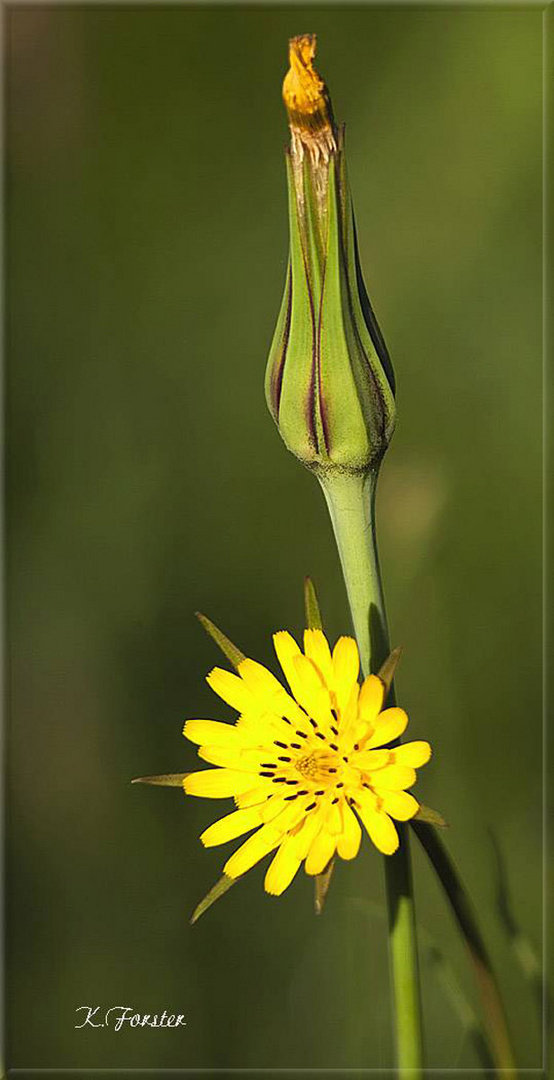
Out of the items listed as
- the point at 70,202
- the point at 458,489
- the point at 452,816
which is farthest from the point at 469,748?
the point at 70,202

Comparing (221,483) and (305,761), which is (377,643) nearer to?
(305,761)

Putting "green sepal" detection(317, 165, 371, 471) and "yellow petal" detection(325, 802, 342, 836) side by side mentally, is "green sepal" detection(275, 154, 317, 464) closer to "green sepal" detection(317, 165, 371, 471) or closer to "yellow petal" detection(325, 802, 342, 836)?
"green sepal" detection(317, 165, 371, 471)

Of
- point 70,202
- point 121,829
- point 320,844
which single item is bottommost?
point 121,829

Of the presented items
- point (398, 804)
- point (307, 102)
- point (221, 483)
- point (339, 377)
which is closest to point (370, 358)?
point (339, 377)

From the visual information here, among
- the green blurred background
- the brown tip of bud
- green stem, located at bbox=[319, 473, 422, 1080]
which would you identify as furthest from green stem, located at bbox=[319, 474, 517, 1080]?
the green blurred background

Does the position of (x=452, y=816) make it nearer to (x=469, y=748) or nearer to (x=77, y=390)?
(x=469, y=748)

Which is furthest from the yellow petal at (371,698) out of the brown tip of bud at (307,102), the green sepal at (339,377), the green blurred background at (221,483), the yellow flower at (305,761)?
the green blurred background at (221,483)
